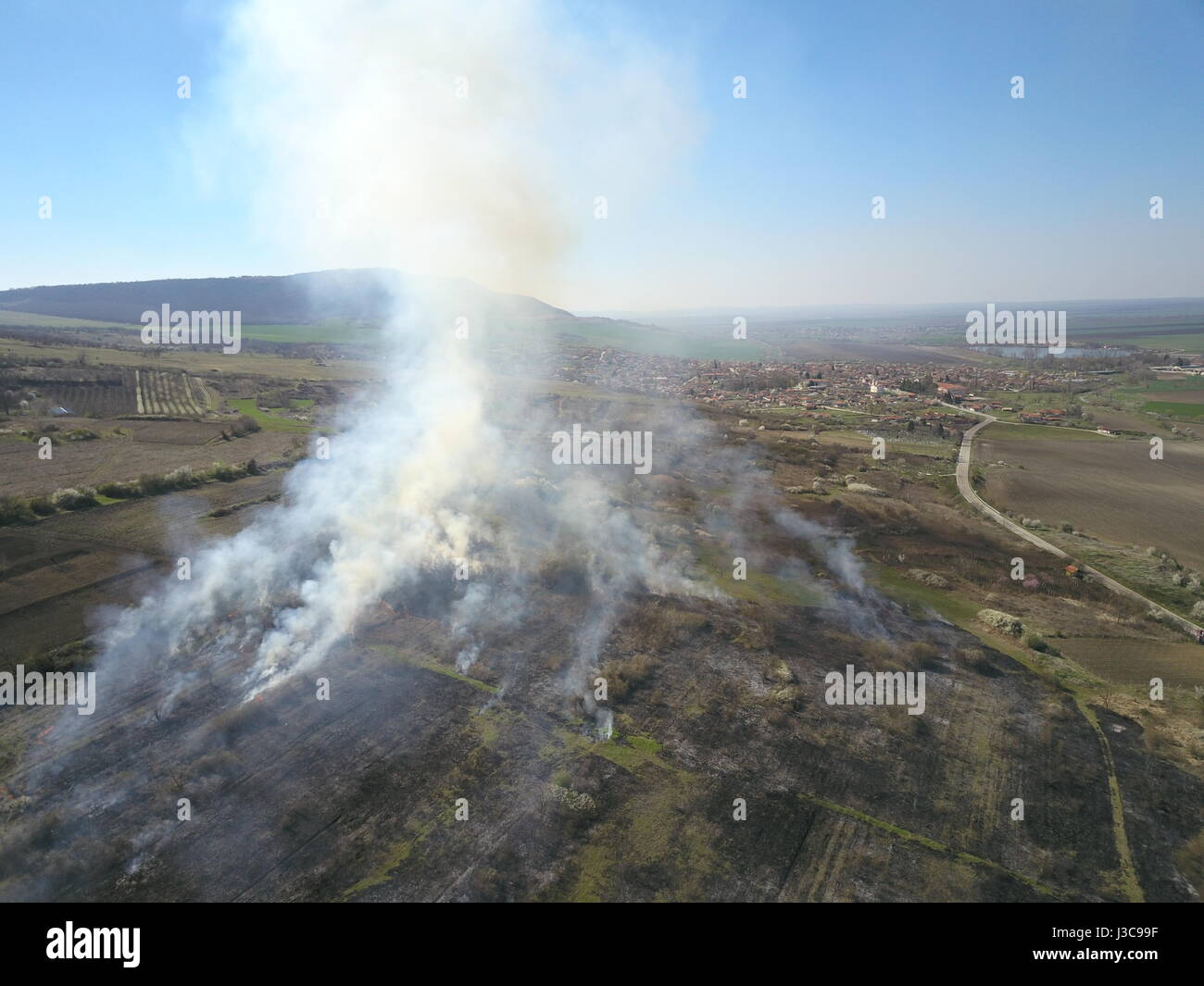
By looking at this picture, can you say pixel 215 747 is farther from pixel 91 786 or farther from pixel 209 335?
pixel 209 335

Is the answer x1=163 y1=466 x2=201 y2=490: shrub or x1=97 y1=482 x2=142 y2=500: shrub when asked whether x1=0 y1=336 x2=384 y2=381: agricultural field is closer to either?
x1=163 y1=466 x2=201 y2=490: shrub

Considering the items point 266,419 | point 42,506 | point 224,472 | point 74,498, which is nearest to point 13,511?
point 42,506

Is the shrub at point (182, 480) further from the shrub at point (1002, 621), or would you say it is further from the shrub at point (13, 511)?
the shrub at point (1002, 621)

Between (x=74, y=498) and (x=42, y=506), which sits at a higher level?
(x=74, y=498)

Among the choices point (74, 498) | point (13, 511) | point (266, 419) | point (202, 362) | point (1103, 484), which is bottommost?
point (1103, 484)

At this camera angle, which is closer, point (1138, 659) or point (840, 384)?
point (1138, 659)

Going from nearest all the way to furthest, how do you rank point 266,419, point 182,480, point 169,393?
point 182,480
point 266,419
point 169,393

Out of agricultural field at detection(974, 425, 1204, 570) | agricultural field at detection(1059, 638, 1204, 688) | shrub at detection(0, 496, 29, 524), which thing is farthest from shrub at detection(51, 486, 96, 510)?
agricultural field at detection(974, 425, 1204, 570)

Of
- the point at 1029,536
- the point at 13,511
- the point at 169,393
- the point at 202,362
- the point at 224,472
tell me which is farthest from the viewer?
the point at 202,362

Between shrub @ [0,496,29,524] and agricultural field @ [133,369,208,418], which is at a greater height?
agricultural field @ [133,369,208,418]

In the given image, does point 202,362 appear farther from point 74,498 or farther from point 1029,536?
point 1029,536

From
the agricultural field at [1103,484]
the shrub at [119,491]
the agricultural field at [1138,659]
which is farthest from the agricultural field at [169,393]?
the agricultural field at [1103,484]

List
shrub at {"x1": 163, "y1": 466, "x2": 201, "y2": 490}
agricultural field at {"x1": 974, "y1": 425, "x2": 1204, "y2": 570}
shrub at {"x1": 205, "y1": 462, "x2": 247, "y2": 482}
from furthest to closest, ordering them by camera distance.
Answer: shrub at {"x1": 205, "y1": 462, "x2": 247, "y2": 482}
agricultural field at {"x1": 974, "y1": 425, "x2": 1204, "y2": 570}
shrub at {"x1": 163, "y1": 466, "x2": 201, "y2": 490}
